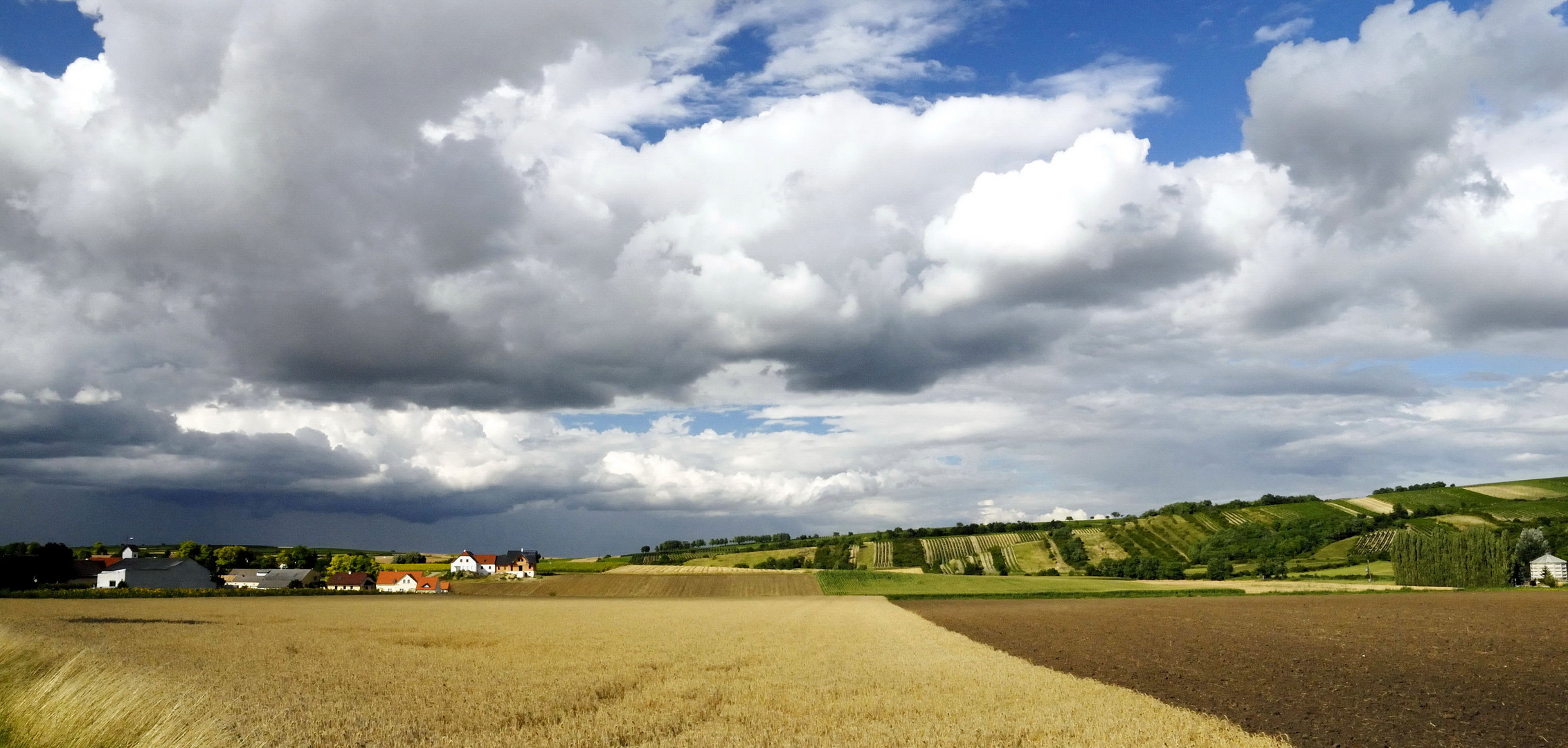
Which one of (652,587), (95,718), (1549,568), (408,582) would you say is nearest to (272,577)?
(408,582)

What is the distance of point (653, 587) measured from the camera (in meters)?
126

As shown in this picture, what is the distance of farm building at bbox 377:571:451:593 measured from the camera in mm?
140875

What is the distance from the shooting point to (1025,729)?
1759cm

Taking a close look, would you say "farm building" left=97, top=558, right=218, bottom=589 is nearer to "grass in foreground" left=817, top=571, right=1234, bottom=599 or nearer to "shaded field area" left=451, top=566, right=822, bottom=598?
"shaded field area" left=451, top=566, right=822, bottom=598

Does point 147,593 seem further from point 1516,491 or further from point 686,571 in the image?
point 1516,491

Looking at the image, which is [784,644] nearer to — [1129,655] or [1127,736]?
[1129,655]

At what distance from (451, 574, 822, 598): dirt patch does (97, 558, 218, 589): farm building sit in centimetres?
4655

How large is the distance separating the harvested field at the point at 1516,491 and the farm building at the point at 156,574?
24287 cm

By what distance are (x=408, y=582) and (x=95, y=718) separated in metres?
155

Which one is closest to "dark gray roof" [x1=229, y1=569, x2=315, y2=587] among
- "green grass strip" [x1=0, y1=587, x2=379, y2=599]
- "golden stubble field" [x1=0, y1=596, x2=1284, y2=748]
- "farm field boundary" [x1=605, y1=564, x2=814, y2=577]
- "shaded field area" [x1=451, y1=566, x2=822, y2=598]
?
"shaded field area" [x1=451, y1=566, x2=822, y2=598]

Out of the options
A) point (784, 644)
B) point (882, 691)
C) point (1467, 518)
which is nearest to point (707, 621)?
point (784, 644)

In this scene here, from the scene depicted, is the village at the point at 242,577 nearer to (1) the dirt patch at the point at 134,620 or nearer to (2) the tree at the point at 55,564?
(2) the tree at the point at 55,564

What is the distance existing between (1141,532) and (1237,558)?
84.2 ft

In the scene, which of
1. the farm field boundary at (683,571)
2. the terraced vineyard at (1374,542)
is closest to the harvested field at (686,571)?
the farm field boundary at (683,571)
